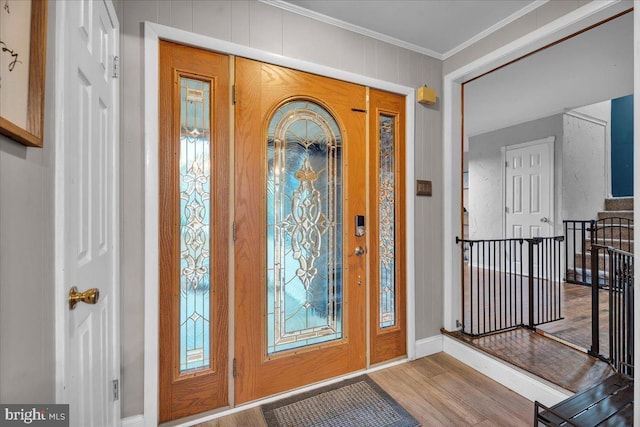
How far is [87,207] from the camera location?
1.12 meters

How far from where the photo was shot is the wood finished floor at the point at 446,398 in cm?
176

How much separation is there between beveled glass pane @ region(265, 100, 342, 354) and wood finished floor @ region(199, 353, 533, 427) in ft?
1.63

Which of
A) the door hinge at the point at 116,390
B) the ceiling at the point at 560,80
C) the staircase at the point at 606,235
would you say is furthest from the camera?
the staircase at the point at 606,235

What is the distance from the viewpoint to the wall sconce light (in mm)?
2459

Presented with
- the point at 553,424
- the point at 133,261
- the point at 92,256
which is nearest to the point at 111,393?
the point at 133,261

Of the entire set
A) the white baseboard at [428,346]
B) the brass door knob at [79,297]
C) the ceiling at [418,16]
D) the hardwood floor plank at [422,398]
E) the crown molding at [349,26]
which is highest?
the ceiling at [418,16]

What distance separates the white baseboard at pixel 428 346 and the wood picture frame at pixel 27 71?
8.72 feet

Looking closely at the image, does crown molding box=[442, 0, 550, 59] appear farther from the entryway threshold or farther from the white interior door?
the white interior door

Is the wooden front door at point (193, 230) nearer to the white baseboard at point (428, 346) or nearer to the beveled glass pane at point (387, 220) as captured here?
the beveled glass pane at point (387, 220)

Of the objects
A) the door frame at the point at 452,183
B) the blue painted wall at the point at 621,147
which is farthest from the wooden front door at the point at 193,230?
the blue painted wall at the point at 621,147

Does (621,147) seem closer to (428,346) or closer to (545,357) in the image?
(545,357)

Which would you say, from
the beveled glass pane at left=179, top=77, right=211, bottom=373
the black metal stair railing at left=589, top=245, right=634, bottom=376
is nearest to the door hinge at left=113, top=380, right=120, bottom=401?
the beveled glass pane at left=179, top=77, right=211, bottom=373

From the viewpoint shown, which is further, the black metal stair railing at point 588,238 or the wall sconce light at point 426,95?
the black metal stair railing at point 588,238

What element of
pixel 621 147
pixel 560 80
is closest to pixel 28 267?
pixel 560 80
